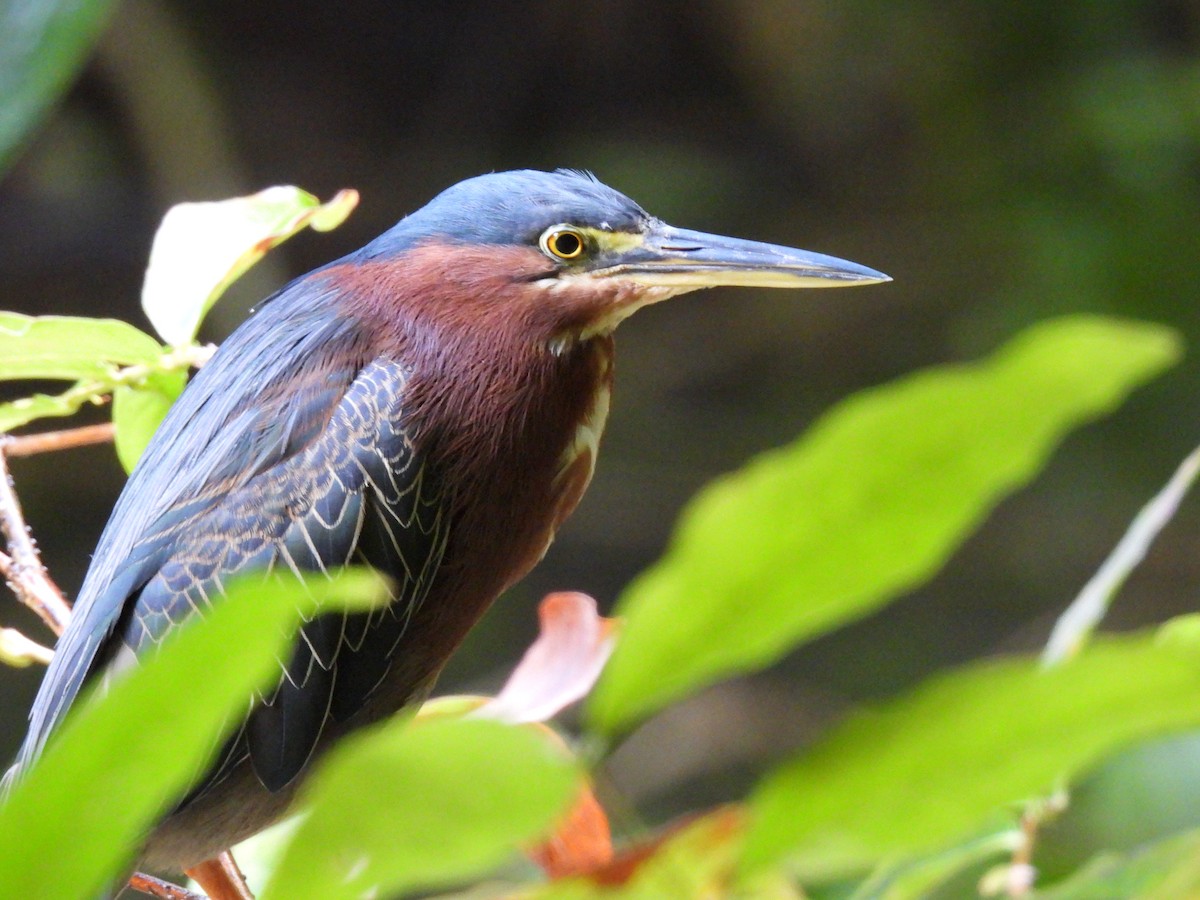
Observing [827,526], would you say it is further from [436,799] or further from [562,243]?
[562,243]

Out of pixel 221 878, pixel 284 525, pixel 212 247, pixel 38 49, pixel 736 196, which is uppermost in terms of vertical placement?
pixel 736 196

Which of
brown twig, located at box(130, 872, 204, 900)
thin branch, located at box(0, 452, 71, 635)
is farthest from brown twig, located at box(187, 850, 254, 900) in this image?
thin branch, located at box(0, 452, 71, 635)

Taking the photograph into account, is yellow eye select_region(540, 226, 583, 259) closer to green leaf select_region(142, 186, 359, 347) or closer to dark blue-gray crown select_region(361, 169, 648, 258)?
dark blue-gray crown select_region(361, 169, 648, 258)

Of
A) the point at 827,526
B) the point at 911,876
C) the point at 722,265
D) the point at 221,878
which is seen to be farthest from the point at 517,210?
the point at 827,526

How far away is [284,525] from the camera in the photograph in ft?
2.83

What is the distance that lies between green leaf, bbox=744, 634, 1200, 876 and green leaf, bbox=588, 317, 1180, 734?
0.07 feet

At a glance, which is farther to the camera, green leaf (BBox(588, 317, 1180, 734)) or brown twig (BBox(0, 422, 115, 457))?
brown twig (BBox(0, 422, 115, 457))

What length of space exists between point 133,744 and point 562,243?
Answer: 737 mm

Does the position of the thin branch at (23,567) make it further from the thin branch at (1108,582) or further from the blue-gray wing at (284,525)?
the thin branch at (1108,582)

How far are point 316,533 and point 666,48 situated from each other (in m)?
2.36

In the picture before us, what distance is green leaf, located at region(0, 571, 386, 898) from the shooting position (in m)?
0.20

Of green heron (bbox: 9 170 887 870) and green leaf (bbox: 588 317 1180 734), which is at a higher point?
green heron (bbox: 9 170 887 870)

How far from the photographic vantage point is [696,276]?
894 millimetres

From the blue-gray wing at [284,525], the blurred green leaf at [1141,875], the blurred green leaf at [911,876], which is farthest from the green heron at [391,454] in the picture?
the blurred green leaf at [1141,875]
